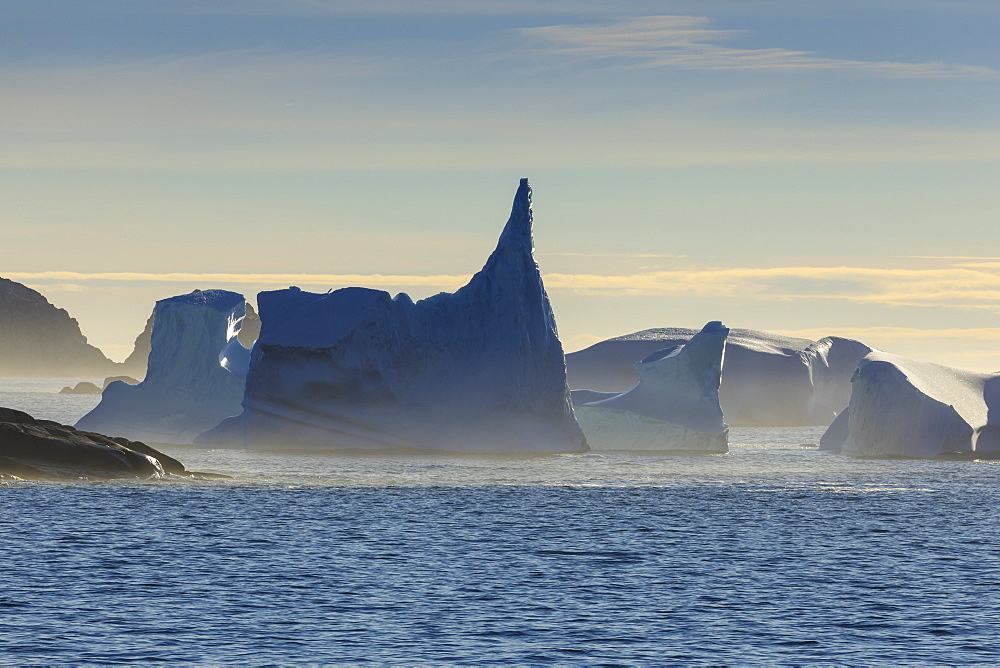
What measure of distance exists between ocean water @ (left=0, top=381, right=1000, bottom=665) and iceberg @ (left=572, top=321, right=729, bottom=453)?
13664mm

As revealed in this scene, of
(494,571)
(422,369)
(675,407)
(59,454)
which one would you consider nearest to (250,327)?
(675,407)

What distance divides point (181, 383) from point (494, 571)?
3772 centimetres

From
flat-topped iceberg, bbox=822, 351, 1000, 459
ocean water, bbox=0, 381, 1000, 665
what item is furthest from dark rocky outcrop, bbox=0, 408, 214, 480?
flat-topped iceberg, bbox=822, 351, 1000, 459

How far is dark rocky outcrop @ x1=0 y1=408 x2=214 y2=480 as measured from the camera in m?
42.2

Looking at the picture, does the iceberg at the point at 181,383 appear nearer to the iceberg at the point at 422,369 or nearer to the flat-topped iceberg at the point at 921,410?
the iceberg at the point at 422,369

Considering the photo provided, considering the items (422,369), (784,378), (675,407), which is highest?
(784,378)

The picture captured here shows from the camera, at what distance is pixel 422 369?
55.3m

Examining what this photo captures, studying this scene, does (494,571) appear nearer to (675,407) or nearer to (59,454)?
(59,454)

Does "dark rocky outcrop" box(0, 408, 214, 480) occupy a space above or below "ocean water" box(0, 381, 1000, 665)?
above

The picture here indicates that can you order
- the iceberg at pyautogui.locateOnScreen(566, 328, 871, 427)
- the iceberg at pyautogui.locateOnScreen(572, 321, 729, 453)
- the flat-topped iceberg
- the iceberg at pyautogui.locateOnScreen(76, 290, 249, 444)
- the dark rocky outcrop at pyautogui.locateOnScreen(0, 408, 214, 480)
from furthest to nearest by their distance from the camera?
the iceberg at pyautogui.locateOnScreen(566, 328, 871, 427)
the iceberg at pyautogui.locateOnScreen(572, 321, 729, 453)
the iceberg at pyautogui.locateOnScreen(76, 290, 249, 444)
the flat-topped iceberg
the dark rocky outcrop at pyautogui.locateOnScreen(0, 408, 214, 480)

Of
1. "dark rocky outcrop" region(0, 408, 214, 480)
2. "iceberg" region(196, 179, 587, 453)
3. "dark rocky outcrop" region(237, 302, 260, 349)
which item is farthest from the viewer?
"dark rocky outcrop" region(237, 302, 260, 349)

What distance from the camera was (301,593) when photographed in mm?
23422

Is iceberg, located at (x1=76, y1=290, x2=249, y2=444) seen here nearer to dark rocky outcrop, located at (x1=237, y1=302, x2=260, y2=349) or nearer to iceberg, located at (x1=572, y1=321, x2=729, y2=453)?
iceberg, located at (x1=572, y1=321, x2=729, y2=453)

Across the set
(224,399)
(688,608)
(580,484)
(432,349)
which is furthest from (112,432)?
(688,608)
